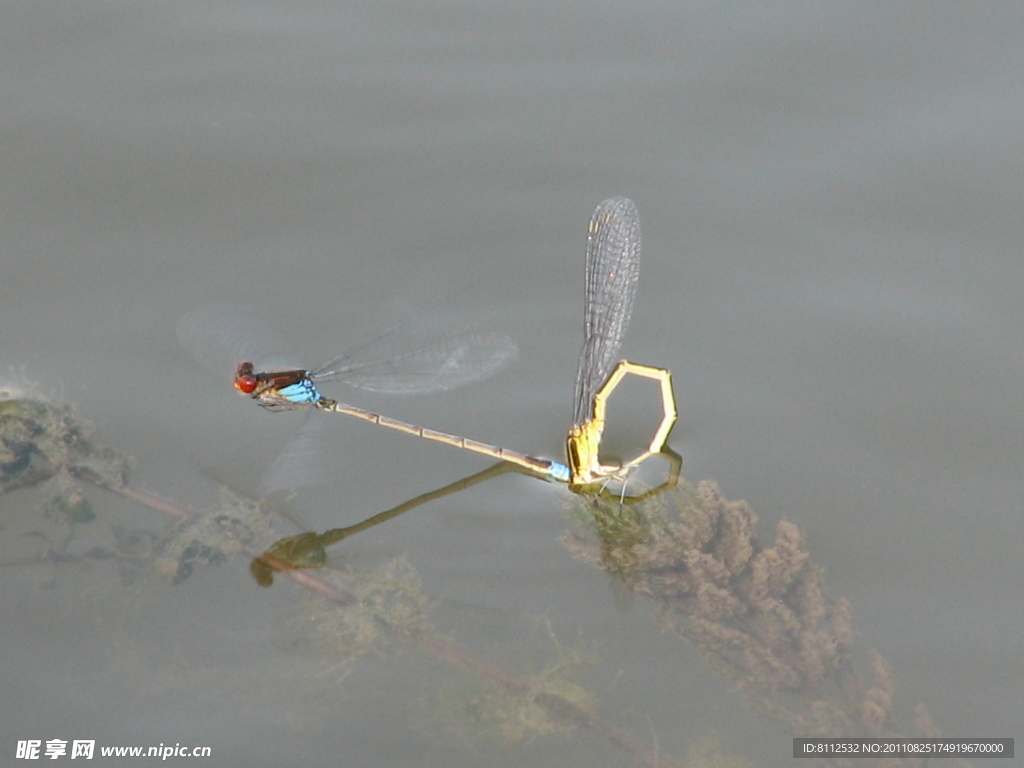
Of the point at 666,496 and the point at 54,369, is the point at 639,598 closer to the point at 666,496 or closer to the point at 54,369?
the point at 666,496

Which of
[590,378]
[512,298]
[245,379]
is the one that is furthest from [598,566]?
[245,379]

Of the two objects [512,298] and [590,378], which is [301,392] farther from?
[590,378]

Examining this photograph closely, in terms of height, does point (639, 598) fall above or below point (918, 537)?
below

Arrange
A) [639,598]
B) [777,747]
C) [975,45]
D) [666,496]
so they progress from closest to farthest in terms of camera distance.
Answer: [777,747] → [639,598] → [666,496] → [975,45]

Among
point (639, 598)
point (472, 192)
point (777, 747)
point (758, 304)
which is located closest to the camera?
point (777, 747)

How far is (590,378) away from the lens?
573 centimetres

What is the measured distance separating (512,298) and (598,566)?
1823 mm

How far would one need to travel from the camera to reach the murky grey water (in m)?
4.80

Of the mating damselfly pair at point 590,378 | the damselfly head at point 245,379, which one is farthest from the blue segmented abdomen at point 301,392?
the damselfly head at point 245,379

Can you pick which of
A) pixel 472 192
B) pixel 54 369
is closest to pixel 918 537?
pixel 472 192

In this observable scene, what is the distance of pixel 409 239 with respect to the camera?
6.57m

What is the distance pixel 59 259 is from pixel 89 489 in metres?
1.71

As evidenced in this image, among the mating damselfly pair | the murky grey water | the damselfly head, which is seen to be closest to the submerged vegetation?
the murky grey water

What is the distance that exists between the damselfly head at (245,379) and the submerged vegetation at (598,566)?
606 mm
